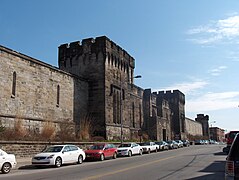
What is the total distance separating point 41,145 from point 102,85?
56.0ft

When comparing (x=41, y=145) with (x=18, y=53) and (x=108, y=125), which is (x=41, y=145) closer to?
(x=18, y=53)

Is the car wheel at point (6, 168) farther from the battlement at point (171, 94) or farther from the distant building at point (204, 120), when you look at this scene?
the distant building at point (204, 120)

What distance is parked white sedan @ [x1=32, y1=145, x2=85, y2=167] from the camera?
1830 cm

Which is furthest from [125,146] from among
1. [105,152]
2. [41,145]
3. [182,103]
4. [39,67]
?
[182,103]

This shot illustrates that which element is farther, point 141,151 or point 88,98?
point 88,98

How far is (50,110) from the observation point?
107 feet

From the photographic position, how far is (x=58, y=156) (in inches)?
744

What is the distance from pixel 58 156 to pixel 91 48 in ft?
82.1

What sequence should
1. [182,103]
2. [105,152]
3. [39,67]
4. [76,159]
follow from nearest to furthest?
[76,159]
[105,152]
[39,67]
[182,103]

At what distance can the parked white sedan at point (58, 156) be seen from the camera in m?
18.3

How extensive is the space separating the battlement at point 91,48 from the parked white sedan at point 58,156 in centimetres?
2240

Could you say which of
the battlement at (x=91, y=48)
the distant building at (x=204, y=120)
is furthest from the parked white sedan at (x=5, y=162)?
the distant building at (x=204, y=120)

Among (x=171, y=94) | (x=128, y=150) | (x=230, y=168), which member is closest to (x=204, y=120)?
(x=171, y=94)

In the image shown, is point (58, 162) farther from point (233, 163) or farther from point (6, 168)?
point (233, 163)
